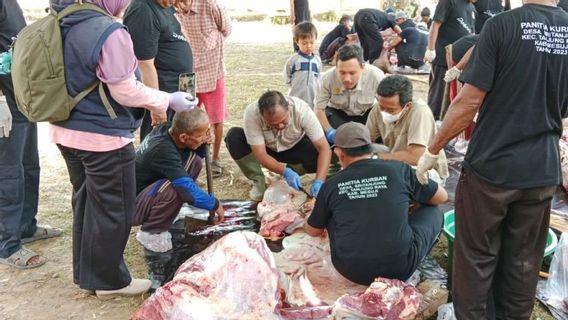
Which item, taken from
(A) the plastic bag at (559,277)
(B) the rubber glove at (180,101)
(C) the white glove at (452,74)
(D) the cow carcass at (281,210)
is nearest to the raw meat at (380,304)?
(A) the plastic bag at (559,277)

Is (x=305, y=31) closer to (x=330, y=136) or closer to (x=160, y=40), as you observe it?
(x=330, y=136)

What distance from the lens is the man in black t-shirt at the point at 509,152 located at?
2.33 m

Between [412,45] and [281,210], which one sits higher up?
[412,45]

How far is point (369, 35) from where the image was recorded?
9.73 metres

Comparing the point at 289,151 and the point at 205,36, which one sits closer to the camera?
the point at 289,151

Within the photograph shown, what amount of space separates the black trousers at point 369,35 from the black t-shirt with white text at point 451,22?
333 cm

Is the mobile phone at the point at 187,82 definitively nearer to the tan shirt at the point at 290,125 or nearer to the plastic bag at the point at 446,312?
the tan shirt at the point at 290,125

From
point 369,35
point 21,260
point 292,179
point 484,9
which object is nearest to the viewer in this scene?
A: point 21,260

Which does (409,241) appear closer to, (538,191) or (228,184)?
(538,191)

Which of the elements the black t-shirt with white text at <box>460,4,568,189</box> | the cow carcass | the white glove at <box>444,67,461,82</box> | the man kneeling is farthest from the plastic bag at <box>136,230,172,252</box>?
the white glove at <box>444,67,461,82</box>

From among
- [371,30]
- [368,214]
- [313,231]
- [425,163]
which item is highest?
[371,30]

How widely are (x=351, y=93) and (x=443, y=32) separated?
2098 millimetres

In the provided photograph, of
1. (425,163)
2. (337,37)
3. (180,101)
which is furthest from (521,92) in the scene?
(337,37)

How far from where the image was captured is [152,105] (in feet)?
9.58
